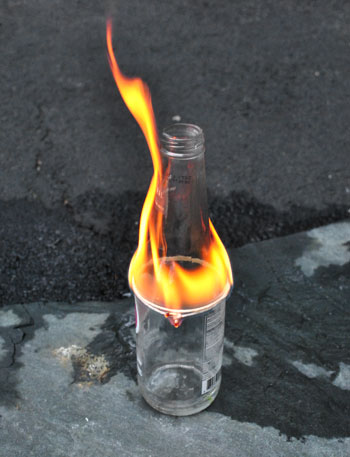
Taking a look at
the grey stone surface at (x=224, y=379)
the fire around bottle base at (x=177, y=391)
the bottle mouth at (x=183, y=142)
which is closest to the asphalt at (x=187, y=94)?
the grey stone surface at (x=224, y=379)

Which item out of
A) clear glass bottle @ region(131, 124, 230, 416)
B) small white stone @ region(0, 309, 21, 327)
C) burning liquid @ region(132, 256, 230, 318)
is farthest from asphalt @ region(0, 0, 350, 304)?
burning liquid @ region(132, 256, 230, 318)

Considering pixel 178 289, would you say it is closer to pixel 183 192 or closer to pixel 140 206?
pixel 183 192

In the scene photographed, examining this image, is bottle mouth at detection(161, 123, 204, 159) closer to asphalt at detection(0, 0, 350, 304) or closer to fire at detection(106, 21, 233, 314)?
fire at detection(106, 21, 233, 314)

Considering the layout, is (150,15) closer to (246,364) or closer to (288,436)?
(246,364)

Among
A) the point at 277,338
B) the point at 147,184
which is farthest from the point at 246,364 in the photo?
the point at 147,184

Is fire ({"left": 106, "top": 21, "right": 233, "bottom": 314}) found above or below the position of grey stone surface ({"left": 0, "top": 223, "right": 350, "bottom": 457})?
above
